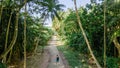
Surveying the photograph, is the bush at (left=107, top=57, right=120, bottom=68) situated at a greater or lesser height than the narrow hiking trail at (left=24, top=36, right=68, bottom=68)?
greater

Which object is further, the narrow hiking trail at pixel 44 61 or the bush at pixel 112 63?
the narrow hiking trail at pixel 44 61

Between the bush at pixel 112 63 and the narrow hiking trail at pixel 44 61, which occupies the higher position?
the bush at pixel 112 63

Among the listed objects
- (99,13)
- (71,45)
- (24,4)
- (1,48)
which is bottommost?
(71,45)

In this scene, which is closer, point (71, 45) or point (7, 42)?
point (7, 42)

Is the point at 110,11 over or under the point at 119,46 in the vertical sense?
over

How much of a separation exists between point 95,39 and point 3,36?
13.0 m

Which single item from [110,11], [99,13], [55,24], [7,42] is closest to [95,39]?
[99,13]

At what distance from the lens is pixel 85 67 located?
22672 mm

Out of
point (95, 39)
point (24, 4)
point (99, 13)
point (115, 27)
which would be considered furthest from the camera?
point (95, 39)

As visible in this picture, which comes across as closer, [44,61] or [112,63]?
[112,63]

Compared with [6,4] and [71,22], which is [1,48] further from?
[71,22]

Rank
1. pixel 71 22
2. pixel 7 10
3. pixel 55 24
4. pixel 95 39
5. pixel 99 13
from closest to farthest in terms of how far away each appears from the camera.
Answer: pixel 7 10 → pixel 99 13 → pixel 95 39 → pixel 71 22 → pixel 55 24

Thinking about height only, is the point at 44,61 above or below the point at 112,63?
below

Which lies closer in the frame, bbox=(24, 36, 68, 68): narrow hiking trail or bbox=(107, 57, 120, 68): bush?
bbox=(107, 57, 120, 68): bush
